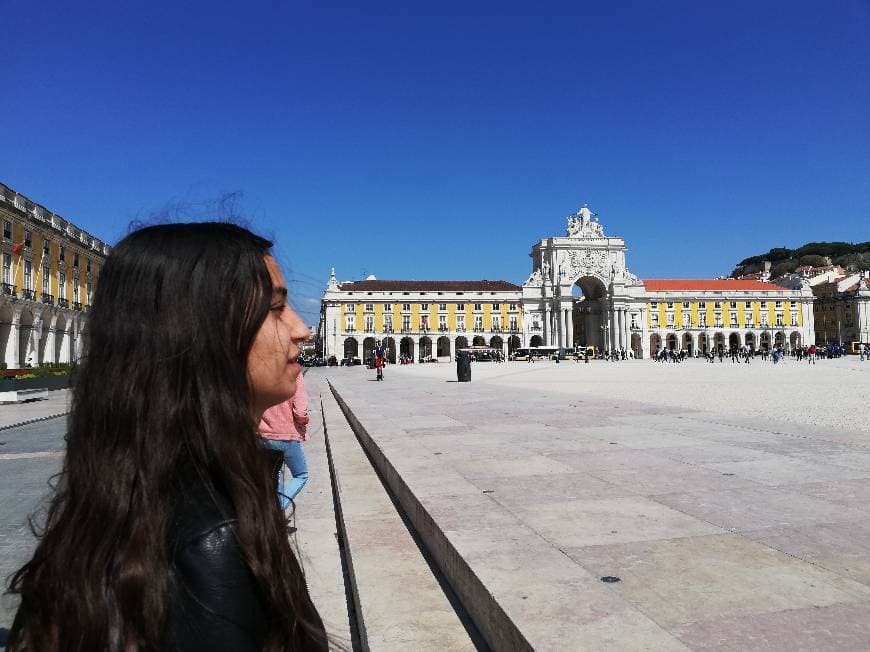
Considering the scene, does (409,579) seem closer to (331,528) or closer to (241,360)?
(331,528)

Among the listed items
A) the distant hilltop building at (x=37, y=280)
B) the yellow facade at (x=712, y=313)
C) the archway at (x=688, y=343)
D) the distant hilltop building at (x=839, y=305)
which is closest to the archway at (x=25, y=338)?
the distant hilltop building at (x=37, y=280)

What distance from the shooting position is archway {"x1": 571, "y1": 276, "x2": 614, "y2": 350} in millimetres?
81375

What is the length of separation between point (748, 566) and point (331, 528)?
9.69 feet

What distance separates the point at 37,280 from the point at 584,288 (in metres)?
66.1

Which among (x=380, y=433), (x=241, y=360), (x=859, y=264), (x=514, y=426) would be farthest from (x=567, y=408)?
(x=859, y=264)

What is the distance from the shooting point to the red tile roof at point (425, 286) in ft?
258

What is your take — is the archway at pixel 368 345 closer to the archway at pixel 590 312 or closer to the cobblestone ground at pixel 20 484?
the archway at pixel 590 312

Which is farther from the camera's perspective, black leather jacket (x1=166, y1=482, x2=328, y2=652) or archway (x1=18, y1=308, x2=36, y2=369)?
archway (x1=18, y1=308, x2=36, y2=369)

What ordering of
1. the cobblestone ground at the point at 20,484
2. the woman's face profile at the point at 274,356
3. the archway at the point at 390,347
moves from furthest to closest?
the archway at the point at 390,347
the cobblestone ground at the point at 20,484
the woman's face profile at the point at 274,356

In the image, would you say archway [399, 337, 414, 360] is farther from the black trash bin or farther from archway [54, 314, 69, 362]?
the black trash bin

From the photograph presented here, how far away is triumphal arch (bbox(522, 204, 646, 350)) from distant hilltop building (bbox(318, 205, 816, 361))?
0.39 ft

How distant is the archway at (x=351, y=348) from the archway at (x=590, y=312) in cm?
2732

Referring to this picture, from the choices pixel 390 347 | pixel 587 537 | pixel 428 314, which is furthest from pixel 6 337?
pixel 428 314

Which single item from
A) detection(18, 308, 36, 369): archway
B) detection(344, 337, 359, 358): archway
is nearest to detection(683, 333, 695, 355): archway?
detection(344, 337, 359, 358): archway
